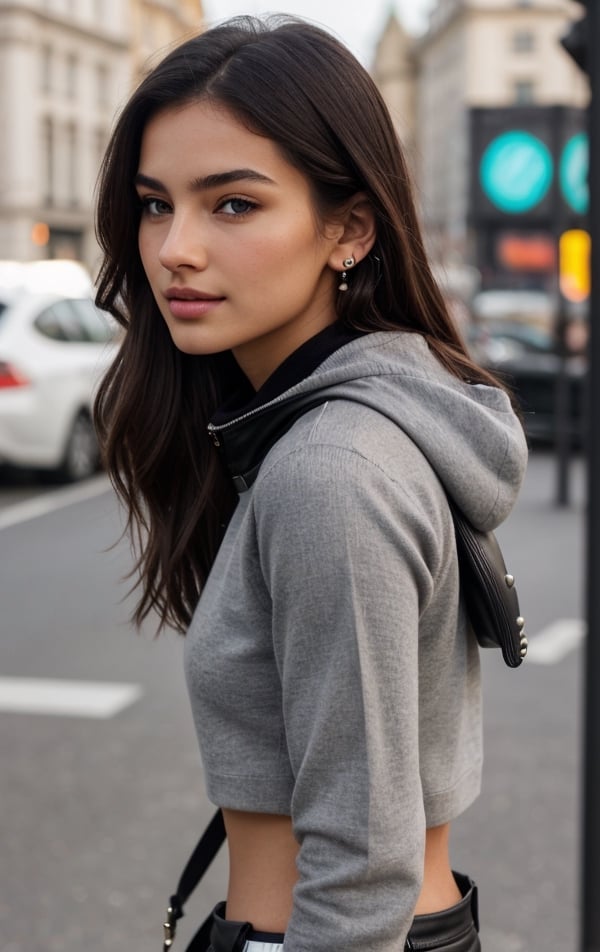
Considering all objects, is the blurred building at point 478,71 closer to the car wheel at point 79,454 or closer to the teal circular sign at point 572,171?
the car wheel at point 79,454

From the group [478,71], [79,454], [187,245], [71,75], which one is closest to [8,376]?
[79,454]

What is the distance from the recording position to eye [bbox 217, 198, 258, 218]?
1.52 meters

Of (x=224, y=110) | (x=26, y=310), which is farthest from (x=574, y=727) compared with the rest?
(x=26, y=310)

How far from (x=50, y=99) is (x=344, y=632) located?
4897 centimetres

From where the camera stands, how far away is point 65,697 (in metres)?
5.91

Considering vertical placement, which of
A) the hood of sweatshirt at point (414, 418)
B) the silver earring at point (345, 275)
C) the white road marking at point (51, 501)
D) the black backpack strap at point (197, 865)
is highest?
the silver earring at point (345, 275)

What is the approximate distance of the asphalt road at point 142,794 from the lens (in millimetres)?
3955

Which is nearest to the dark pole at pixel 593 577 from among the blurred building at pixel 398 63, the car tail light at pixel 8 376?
the car tail light at pixel 8 376

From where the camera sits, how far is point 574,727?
5.64m

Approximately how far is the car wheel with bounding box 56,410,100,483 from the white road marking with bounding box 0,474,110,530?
96mm

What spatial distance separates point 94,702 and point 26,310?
621 centimetres

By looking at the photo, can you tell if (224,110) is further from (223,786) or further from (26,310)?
(26,310)

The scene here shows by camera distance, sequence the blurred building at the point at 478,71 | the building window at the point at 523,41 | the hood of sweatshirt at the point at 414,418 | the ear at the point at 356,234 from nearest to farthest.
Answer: the hood of sweatshirt at the point at 414,418
the ear at the point at 356,234
the blurred building at the point at 478,71
the building window at the point at 523,41

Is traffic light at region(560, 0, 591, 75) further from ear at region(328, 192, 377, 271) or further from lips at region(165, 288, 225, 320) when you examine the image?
lips at region(165, 288, 225, 320)
